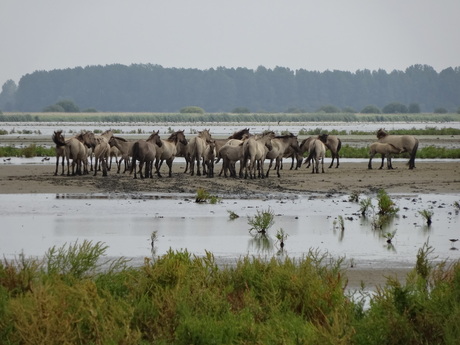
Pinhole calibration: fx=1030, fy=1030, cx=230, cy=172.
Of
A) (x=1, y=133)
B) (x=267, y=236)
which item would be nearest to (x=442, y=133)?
(x=1, y=133)

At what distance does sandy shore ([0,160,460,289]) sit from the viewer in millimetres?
26047

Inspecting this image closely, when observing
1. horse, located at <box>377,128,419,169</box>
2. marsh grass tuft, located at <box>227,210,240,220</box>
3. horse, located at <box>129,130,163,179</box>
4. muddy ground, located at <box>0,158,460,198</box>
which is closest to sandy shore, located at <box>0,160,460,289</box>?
muddy ground, located at <box>0,158,460,198</box>

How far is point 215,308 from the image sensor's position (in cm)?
834

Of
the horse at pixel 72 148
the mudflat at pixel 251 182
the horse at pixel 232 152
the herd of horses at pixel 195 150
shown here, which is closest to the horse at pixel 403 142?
the herd of horses at pixel 195 150

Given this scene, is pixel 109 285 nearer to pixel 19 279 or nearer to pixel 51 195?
pixel 19 279

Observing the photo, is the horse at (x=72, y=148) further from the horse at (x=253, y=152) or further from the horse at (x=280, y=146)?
the horse at (x=280, y=146)

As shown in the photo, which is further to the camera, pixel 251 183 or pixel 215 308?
pixel 251 183

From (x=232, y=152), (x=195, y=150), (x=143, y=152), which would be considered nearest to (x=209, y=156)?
(x=195, y=150)

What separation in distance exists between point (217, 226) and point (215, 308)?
395 inches

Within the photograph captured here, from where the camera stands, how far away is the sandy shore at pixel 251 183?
1025 inches

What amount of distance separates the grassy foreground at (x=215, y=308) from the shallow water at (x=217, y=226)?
4.07 m

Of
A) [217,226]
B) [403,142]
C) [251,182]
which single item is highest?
[403,142]

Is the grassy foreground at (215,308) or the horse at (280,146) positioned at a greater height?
the grassy foreground at (215,308)

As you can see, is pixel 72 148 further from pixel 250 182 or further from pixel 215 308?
pixel 215 308
